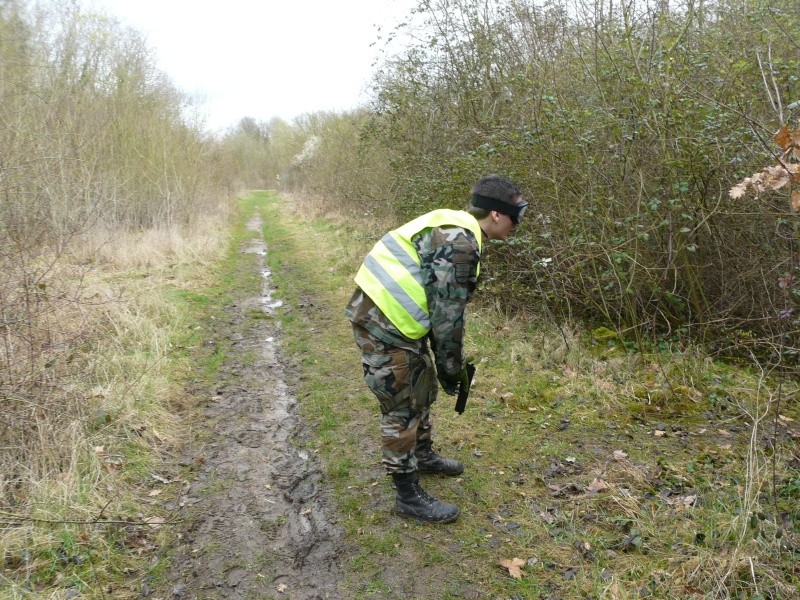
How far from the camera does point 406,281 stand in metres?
3.48

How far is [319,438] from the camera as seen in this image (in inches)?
204

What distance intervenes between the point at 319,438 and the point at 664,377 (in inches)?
139

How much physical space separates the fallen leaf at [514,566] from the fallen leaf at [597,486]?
3.12 ft

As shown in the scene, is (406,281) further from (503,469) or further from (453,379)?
(503,469)

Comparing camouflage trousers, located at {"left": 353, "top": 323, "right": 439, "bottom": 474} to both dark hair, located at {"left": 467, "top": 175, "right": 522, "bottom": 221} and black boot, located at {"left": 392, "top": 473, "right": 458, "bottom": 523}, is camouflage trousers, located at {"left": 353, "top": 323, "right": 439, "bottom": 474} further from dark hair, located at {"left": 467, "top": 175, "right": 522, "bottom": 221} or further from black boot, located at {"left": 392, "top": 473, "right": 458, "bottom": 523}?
dark hair, located at {"left": 467, "top": 175, "right": 522, "bottom": 221}

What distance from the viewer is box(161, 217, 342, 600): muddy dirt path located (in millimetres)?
3328

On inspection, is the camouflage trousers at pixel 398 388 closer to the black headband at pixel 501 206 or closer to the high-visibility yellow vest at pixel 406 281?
the high-visibility yellow vest at pixel 406 281

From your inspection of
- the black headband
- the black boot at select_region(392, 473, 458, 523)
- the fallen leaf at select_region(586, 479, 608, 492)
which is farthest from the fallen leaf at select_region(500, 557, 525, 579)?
the black headband

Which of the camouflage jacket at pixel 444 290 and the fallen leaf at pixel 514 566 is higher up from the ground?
the camouflage jacket at pixel 444 290

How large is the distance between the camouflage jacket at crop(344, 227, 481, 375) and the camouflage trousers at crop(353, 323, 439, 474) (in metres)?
0.10

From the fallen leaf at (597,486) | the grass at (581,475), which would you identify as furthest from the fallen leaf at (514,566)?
the fallen leaf at (597,486)

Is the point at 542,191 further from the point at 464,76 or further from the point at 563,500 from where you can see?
the point at 563,500

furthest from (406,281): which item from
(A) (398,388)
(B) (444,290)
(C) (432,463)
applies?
(C) (432,463)

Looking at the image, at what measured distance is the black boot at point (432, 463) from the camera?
4344 mm
